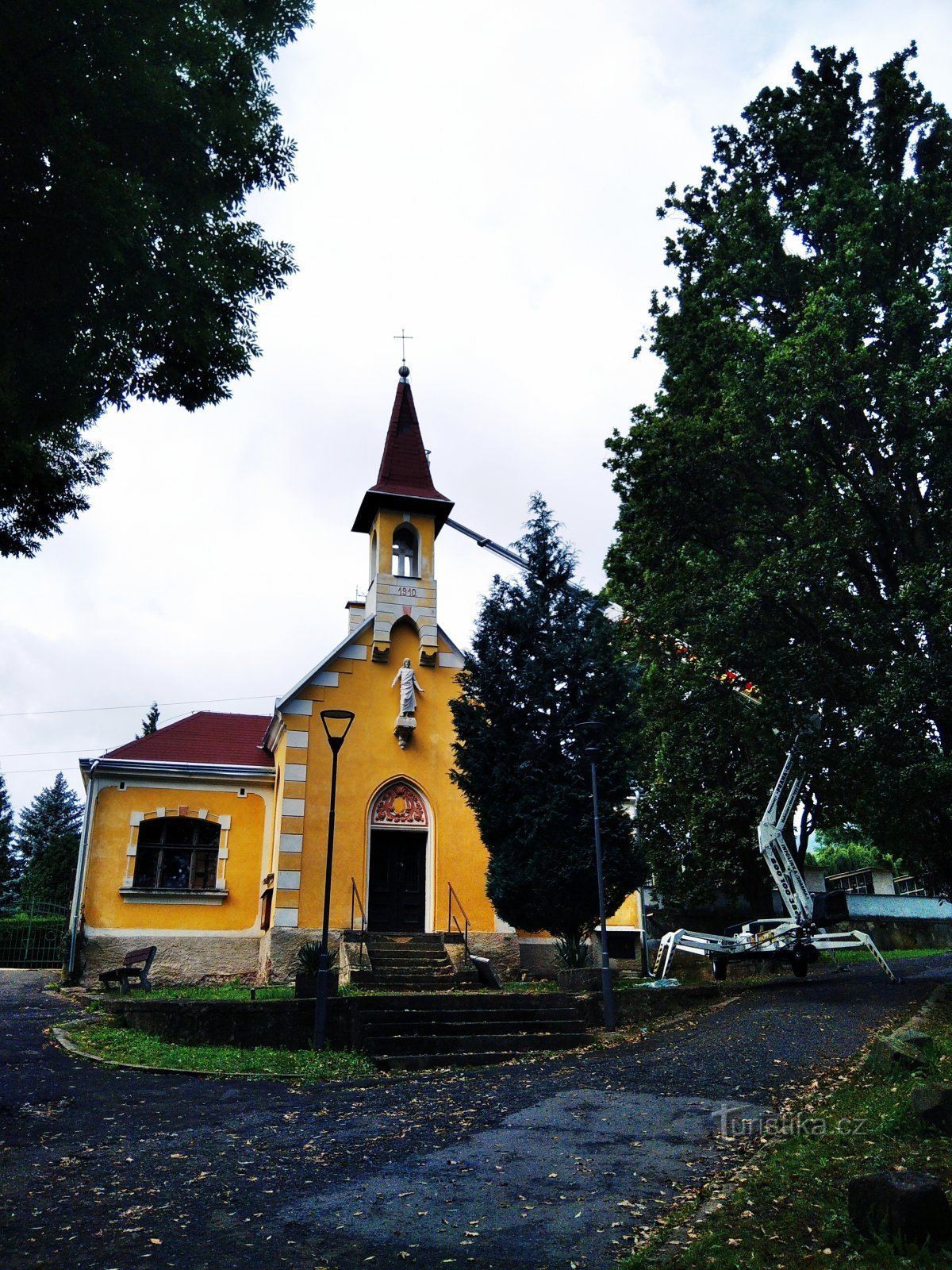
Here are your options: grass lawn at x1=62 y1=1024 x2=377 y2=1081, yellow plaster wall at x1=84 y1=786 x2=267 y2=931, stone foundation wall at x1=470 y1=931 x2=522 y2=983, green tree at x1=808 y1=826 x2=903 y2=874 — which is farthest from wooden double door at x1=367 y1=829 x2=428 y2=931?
green tree at x1=808 y1=826 x2=903 y2=874

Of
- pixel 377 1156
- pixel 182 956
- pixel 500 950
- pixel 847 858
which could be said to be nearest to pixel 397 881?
pixel 500 950

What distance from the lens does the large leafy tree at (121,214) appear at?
19.8 feet

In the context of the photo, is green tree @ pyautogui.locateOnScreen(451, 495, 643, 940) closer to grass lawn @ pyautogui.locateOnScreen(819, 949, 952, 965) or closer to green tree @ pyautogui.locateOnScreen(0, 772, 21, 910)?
grass lawn @ pyautogui.locateOnScreen(819, 949, 952, 965)

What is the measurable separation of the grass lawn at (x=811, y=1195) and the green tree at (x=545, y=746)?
330 inches

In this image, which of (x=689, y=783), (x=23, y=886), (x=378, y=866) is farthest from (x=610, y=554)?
(x=23, y=886)

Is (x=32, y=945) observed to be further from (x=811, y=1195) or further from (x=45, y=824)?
(x=45, y=824)

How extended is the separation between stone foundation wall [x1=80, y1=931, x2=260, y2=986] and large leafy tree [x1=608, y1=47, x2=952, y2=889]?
34.4 feet

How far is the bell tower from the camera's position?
21.9 m

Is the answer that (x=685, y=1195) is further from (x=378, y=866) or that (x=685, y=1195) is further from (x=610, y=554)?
(x=378, y=866)

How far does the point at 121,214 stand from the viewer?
6098 mm

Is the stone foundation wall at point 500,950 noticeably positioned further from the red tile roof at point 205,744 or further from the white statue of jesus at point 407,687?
the red tile roof at point 205,744

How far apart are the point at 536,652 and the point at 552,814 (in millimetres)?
3274

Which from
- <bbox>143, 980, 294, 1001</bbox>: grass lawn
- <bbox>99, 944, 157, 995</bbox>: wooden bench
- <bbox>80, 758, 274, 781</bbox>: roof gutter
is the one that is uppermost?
<bbox>80, 758, 274, 781</bbox>: roof gutter

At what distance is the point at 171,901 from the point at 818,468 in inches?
631
